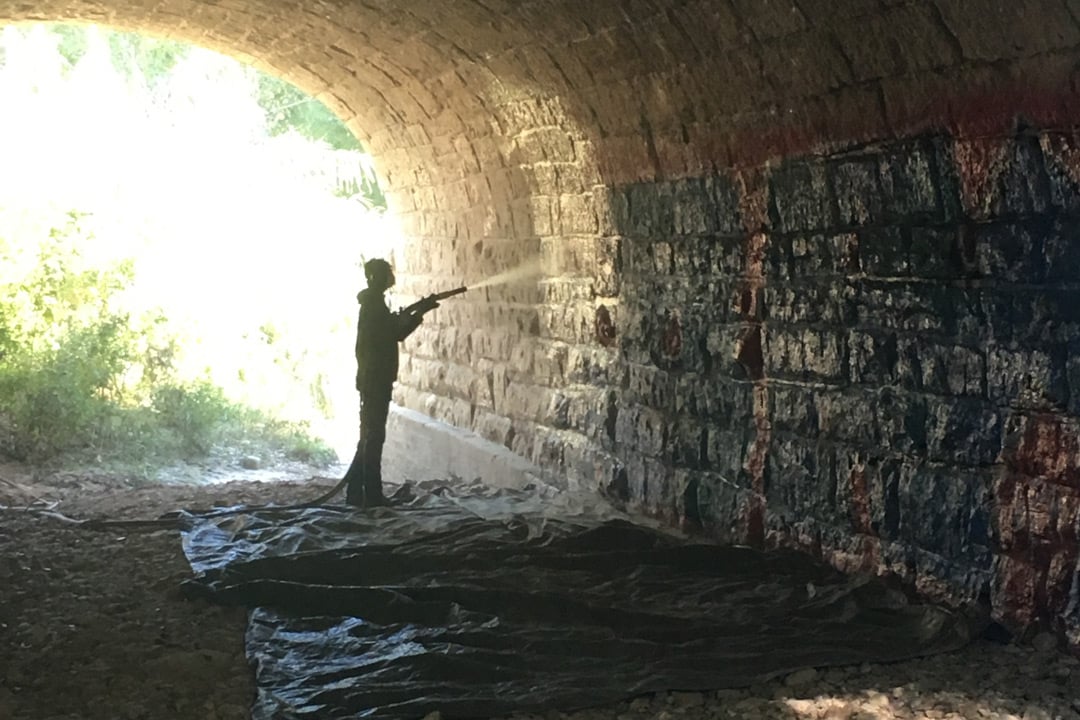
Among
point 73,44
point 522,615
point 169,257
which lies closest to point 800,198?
point 522,615

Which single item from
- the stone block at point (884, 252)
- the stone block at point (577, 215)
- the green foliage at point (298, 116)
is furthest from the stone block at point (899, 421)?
the green foliage at point (298, 116)

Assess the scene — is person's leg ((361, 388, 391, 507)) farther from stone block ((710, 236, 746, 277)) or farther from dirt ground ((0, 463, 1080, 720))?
stone block ((710, 236, 746, 277))

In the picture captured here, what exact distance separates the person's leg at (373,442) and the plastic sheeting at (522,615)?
0.85 m

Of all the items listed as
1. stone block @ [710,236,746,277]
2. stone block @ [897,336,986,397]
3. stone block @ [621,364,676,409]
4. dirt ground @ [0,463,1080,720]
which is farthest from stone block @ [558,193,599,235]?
dirt ground @ [0,463,1080,720]

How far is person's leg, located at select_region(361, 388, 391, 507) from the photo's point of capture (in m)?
6.12

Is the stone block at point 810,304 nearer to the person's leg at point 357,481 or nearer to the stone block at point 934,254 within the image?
the stone block at point 934,254

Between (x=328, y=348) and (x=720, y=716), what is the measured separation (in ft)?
34.3

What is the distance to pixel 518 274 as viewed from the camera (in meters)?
6.57

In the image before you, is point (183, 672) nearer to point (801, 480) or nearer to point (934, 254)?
point (801, 480)

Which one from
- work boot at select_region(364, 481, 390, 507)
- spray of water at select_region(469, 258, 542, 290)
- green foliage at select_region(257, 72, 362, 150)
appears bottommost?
work boot at select_region(364, 481, 390, 507)

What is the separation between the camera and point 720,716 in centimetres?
314

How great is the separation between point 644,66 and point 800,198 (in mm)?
939

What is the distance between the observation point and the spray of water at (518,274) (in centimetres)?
637

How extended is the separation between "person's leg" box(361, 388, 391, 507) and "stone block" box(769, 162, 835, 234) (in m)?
2.65
